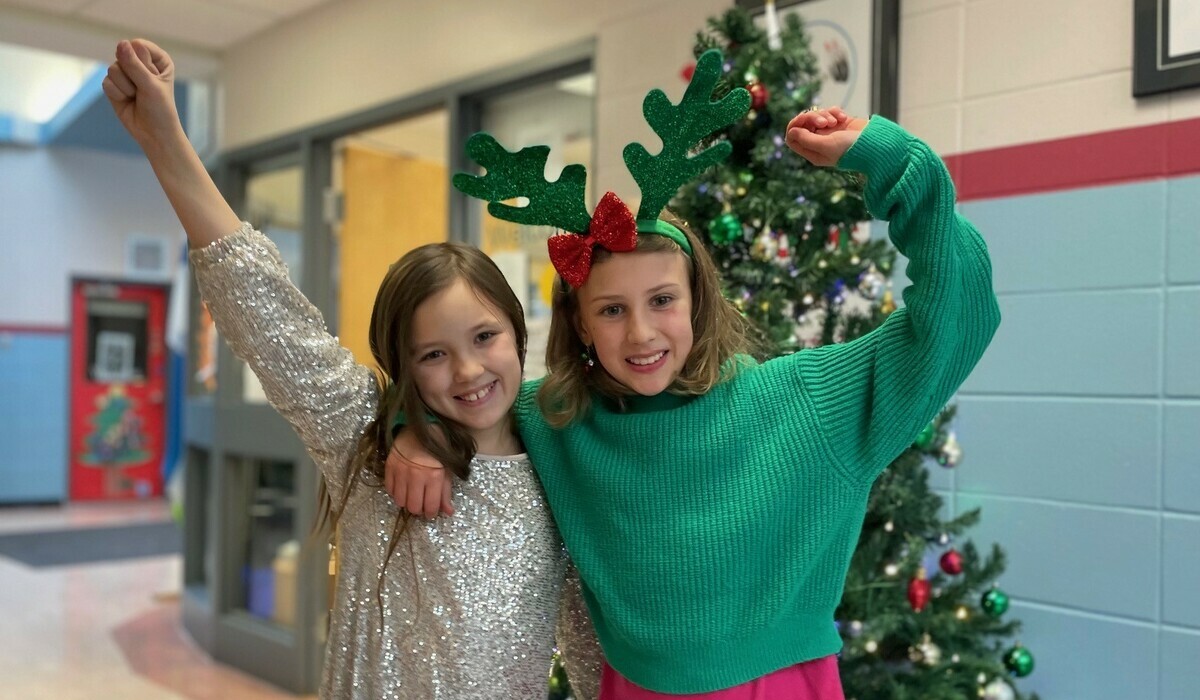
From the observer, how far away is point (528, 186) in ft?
4.04

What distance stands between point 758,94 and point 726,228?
252mm

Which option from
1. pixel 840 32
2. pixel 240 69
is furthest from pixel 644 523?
pixel 240 69

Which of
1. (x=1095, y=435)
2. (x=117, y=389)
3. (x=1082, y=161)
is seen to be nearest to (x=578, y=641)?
(x=1095, y=435)

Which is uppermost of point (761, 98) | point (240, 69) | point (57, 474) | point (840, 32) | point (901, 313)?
point (240, 69)

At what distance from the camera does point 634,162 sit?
1193mm

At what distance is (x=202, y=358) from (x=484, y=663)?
4.11 m

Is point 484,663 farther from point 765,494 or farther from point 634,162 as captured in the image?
point 634,162

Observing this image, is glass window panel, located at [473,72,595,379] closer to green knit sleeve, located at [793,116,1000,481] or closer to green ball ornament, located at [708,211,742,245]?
green ball ornament, located at [708,211,742,245]

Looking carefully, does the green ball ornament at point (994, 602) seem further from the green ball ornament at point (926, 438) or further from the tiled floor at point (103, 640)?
the tiled floor at point (103, 640)

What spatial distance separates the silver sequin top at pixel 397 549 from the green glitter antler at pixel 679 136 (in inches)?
15.7

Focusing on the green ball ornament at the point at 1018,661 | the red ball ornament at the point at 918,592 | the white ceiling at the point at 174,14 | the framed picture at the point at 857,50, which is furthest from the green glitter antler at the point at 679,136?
the white ceiling at the point at 174,14

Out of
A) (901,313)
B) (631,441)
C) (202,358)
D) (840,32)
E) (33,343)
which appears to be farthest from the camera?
(33,343)

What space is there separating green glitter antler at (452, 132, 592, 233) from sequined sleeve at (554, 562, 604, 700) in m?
0.48

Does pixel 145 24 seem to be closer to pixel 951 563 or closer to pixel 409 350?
pixel 409 350
